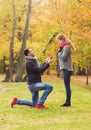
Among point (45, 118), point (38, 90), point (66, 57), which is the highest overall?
point (66, 57)

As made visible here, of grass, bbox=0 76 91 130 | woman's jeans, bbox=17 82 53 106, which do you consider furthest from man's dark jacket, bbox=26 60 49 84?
grass, bbox=0 76 91 130

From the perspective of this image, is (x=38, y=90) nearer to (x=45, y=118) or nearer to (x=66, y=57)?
(x=66, y=57)

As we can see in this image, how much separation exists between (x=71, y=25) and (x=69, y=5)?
4.56ft

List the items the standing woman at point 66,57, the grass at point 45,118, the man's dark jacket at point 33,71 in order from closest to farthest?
1. the grass at point 45,118
2. the man's dark jacket at point 33,71
3. the standing woman at point 66,57

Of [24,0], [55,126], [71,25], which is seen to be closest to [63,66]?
[55,126]

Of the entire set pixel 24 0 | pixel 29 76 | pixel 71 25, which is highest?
pixel 24 0

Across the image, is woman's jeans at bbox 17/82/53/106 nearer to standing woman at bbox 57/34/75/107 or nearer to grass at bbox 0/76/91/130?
grass at bbox 0/76/91/130

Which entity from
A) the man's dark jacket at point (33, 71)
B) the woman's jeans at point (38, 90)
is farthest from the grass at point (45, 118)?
the man's dark jacket at point (33, 71)

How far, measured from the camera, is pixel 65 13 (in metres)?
30.7

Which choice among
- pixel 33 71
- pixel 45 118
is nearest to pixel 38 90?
pixel 33 71

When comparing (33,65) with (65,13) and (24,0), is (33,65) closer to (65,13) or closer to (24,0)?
(65,13)

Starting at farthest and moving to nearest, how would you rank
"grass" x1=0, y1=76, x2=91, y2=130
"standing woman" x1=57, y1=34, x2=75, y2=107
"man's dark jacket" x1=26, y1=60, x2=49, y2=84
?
"standing woman" x1=57, y1=34, x2=75, y2=107 < "man's dark jacket" x1=26, y1=60, x2=49, y2=84 < "grass" x1=0, y1=76, x2=91, y2=130

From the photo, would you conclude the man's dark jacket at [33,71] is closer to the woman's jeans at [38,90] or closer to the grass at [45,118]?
the woman's jeans at [38,90]

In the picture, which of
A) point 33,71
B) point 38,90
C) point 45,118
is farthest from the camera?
point 38,90
